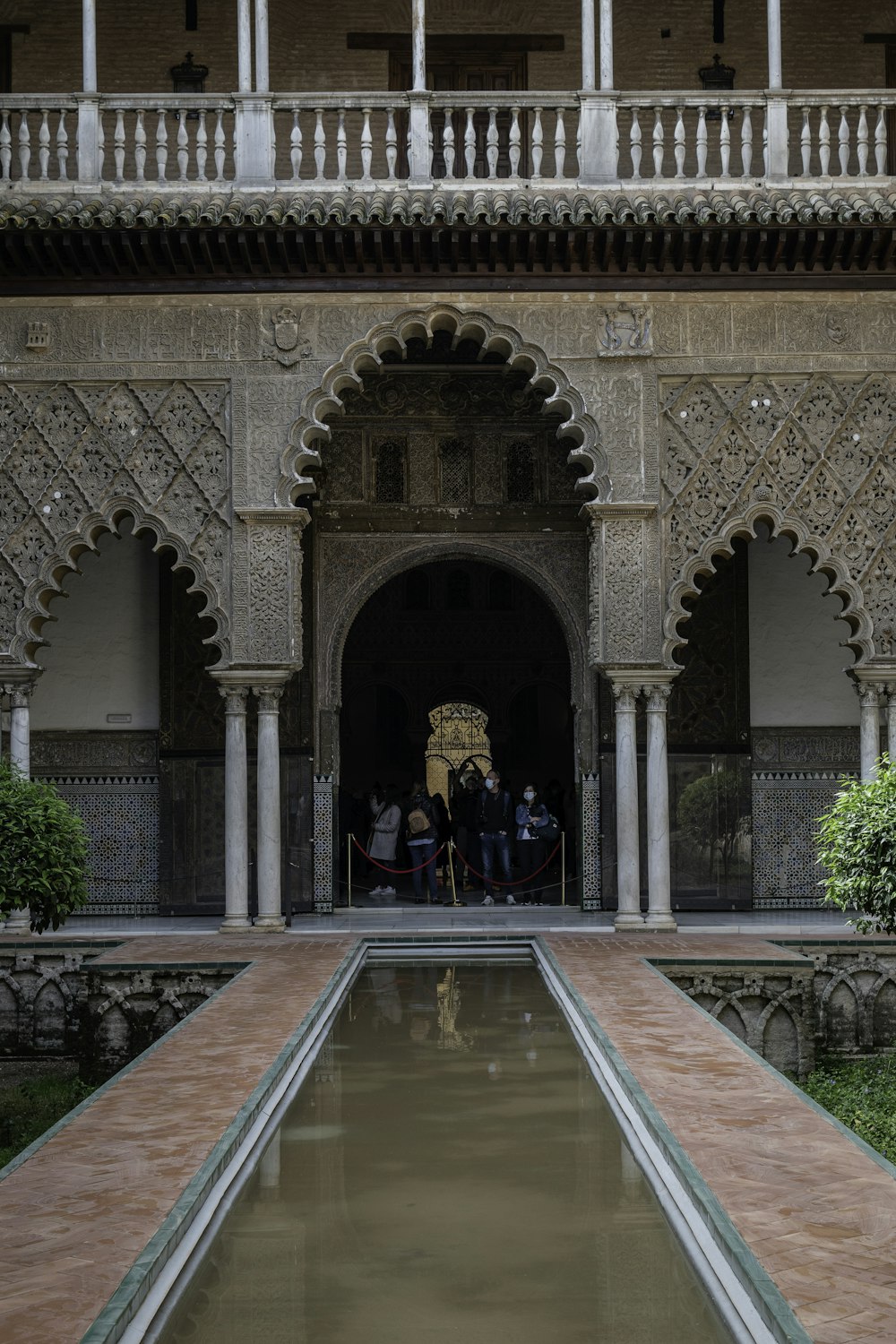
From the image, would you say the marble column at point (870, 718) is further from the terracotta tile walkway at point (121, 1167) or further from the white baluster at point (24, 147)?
the white baluster at point (24, 147)

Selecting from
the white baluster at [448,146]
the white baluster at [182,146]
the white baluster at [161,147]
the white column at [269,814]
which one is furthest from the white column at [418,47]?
the white column at [269,814]

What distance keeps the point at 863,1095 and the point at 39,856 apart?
4.71m

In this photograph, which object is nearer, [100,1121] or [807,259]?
[100,1121]

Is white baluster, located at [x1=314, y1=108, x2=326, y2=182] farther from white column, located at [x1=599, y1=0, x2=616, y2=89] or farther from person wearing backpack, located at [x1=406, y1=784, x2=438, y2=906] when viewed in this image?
person wearing backpack, located at [x1=406, y1=784, x2=438, y2=906]

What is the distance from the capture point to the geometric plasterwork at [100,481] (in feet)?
37.2

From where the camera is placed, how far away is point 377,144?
13.8 m

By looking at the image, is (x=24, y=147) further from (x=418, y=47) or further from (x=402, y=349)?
(x=402, y=349)

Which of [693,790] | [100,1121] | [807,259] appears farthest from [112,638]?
[100,1121]

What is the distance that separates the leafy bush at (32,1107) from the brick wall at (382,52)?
872cm

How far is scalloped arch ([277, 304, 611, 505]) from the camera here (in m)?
11.4

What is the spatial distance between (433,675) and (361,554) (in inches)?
260

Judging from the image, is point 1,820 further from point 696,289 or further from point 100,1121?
point 696,289

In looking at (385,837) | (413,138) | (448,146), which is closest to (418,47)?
(413,138)

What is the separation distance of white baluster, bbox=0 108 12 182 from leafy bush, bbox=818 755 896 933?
24.1ft
